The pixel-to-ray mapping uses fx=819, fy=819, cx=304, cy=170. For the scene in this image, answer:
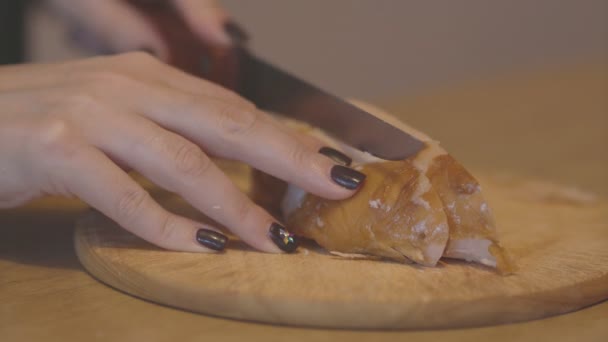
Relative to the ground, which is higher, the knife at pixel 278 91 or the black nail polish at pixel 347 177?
the knife at pixel 278 91

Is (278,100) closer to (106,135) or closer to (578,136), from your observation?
(106,135)

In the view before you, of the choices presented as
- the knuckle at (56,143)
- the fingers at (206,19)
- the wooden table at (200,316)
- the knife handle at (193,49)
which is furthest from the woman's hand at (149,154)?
the fingers at (206,19)

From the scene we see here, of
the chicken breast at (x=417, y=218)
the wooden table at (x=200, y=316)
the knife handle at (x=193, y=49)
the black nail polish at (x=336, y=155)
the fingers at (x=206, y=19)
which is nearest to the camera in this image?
the wooden table at (x=200, y=316)

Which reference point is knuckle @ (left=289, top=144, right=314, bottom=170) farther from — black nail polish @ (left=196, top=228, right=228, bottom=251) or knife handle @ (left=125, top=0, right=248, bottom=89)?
knife handle @ (left=125, top=0, right=248, bottom=89)

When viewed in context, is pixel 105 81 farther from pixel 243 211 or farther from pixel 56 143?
pixel 243 211

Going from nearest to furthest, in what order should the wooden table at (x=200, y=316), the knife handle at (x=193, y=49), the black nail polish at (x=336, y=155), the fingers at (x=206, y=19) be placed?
the wooden table at (x=200, y=316) → the black nail polish at (x=336, y=155) → the knife handle at (x=193, y=49) → the fingers at (x=206, y=19)

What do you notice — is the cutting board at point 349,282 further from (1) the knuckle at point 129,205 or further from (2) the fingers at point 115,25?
(2) the fingers at point 115,25

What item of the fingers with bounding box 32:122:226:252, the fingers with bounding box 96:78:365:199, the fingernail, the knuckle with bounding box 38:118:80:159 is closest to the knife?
the fingers with bounding box 96:78:365:199
